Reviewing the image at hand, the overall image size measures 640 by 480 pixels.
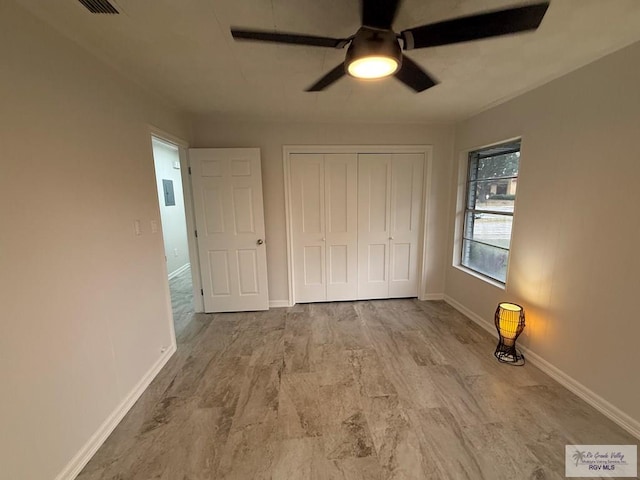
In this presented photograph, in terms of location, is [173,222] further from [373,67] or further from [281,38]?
[373,67]

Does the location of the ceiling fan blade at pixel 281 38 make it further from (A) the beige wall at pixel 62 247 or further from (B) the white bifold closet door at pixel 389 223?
(B) the white bifold closet door at pixel 389 223

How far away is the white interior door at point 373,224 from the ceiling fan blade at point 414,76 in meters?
1.71

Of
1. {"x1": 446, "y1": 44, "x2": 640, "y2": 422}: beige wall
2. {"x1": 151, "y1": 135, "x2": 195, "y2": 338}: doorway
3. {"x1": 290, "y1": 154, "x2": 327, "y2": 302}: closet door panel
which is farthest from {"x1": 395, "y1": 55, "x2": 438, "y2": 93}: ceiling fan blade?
{"x1": 151, "y1": 135, "x2": 195, "y2": 338}: doorway

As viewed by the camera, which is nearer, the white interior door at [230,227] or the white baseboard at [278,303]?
the white interior door at [230,227]

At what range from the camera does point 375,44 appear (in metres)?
1.17

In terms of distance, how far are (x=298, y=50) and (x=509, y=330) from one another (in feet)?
8.94

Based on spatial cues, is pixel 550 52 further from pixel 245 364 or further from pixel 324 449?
pixel 245 364

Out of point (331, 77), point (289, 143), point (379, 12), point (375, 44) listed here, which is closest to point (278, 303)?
point (289, 143)

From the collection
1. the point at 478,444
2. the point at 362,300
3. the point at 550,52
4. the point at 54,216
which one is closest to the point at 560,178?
the point at 550,52

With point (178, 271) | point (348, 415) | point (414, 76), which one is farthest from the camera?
point (178, 271)

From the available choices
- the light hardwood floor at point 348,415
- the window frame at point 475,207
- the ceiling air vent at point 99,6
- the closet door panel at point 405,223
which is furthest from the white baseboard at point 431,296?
the ceiling air vent at point 99,6

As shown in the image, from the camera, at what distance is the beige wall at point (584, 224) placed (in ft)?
5.30

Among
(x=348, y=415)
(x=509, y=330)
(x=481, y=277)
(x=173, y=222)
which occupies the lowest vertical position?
(x=348, y=415)

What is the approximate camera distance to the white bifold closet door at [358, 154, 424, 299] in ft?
11.2
